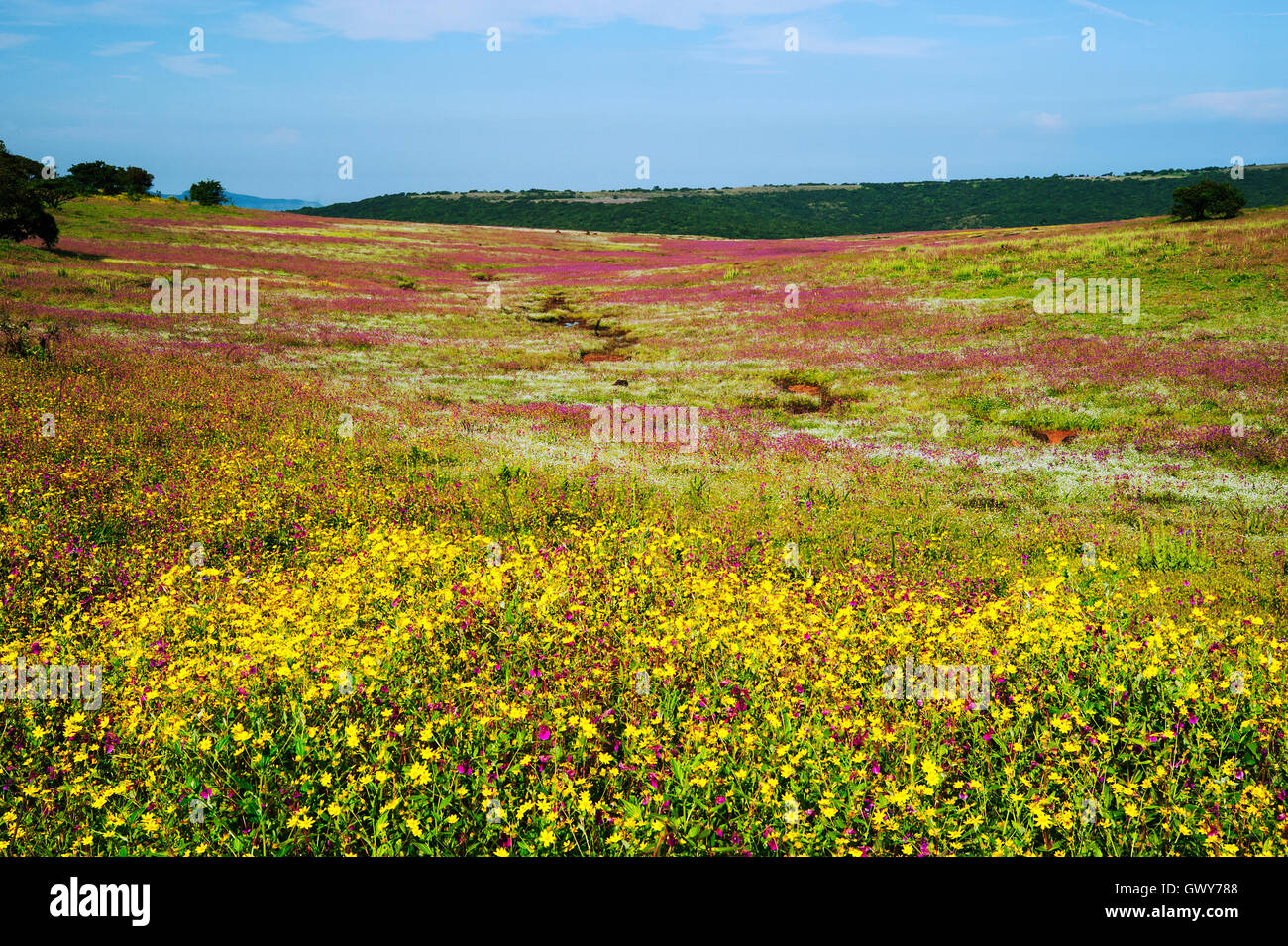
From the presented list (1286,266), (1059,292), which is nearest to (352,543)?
(1059,292)

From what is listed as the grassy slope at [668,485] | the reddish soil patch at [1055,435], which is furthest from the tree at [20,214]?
the reddish soil patch at [1055,435]

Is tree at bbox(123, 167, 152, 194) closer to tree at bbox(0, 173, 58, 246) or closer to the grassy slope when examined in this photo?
tree at bbox(0, 173, 58, 246)

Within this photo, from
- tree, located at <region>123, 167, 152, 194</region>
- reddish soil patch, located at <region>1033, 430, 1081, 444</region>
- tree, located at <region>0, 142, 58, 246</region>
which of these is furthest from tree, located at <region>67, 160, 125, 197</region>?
reddish soil patch, located at <region>1033, 430, 1081, 444</region>

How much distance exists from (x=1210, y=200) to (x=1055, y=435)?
48.3m

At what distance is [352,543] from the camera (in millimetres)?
10117

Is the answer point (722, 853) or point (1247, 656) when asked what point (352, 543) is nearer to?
point (722, 853)

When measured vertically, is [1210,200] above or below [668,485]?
above

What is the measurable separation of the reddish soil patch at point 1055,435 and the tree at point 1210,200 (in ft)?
147

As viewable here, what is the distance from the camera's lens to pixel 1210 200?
165 ft

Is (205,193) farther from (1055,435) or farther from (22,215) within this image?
(1055,435)

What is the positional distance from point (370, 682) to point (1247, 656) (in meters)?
8.41

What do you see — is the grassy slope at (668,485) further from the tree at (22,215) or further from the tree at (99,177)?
the tree at (99,177)

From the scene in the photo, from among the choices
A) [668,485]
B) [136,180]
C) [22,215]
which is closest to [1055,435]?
[668,485]

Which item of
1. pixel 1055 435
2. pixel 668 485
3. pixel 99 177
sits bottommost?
pixel 668 485
